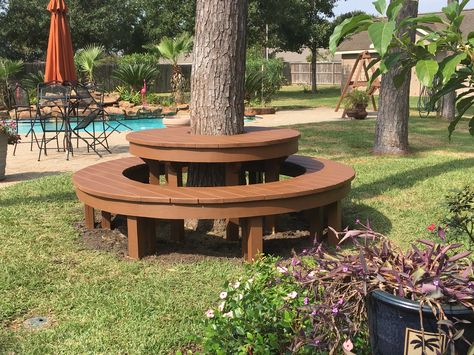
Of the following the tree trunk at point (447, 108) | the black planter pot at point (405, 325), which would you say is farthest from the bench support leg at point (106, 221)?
the tree trunk at point (447, 108)

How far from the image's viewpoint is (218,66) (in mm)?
4645

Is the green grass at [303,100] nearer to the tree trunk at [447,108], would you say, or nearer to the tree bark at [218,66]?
the tree trunk at [447,108]

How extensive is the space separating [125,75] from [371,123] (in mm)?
11508

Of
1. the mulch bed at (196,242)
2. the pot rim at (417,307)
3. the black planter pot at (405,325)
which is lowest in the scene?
the mulch bed at (196,242)

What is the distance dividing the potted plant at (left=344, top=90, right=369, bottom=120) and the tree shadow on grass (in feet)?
24.8

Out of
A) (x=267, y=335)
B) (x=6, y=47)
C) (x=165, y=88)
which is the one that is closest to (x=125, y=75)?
(x=165, y=88)

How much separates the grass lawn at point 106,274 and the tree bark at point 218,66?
132cm

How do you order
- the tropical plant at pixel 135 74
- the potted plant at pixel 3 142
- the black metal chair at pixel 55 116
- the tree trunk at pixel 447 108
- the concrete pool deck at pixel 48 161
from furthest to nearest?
the tropical plant at pixel 135 74
the tree trunk at pixel 447 108
the black metal chair at pixel 55 116
the concrete pool deck at pixel 48 161
the potted plant at pixel 3 142

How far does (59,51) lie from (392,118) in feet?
23.5

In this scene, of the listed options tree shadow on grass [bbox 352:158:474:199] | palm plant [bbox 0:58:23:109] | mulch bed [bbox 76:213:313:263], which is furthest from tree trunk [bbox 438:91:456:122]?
palm plant [bbox 0:58:23:109]

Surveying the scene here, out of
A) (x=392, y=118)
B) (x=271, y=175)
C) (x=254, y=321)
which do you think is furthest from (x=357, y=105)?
(x=254, y=321)

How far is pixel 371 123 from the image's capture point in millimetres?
13773

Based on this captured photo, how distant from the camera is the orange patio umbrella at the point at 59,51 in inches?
447

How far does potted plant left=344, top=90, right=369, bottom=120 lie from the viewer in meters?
15.3
